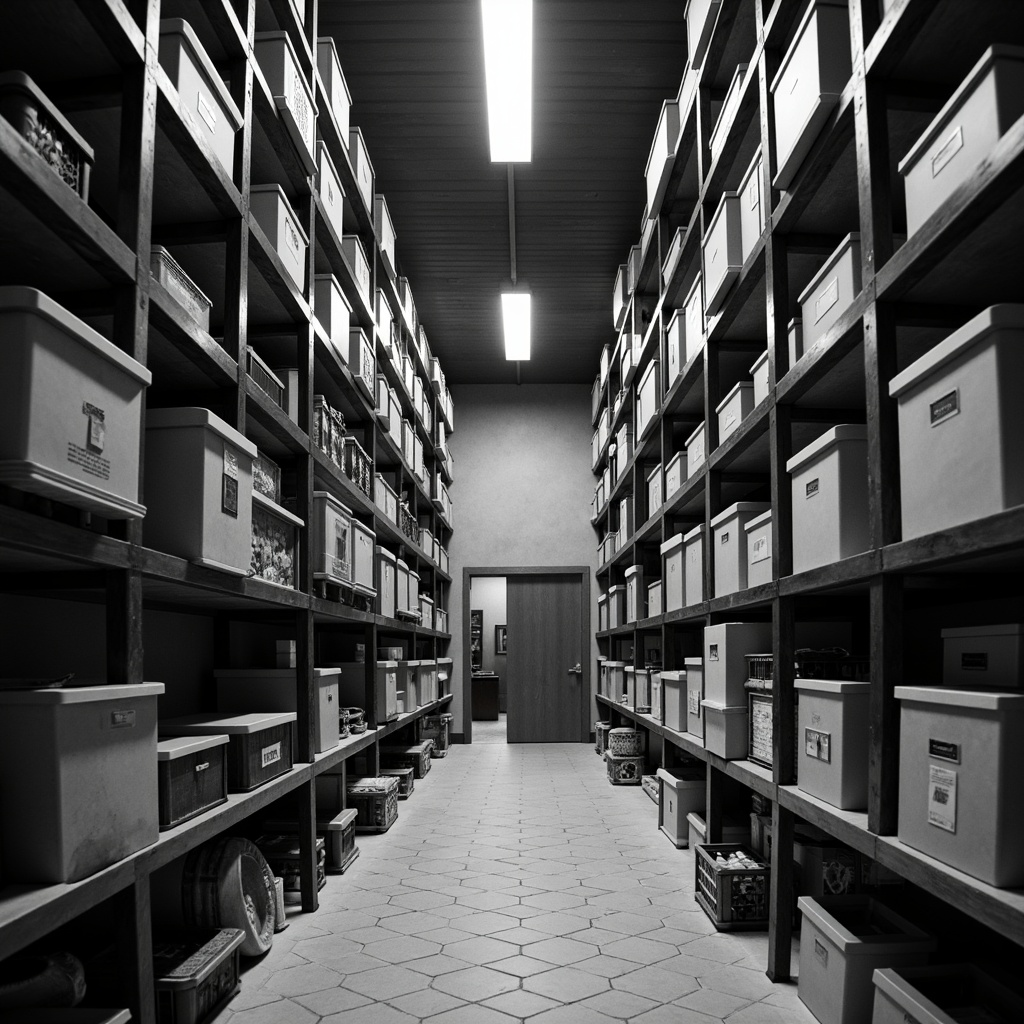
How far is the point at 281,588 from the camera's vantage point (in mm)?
3615

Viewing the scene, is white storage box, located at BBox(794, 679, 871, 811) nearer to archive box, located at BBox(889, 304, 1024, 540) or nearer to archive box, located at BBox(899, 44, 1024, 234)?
archive box, located at BBox(889, 304, 1024, 540)

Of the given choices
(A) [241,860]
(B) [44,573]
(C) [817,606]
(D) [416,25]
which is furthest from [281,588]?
(D) [416,25]

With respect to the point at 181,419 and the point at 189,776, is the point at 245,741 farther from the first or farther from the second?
the point at 181,419

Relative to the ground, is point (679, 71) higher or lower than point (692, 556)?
higher

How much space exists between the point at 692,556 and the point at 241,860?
293 centimetres

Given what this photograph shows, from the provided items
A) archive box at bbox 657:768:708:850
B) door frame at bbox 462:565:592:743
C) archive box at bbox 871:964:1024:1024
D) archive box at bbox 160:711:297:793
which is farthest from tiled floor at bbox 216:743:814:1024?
door frame at bbox 462:565:592:743

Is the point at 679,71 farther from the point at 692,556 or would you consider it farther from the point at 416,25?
the point at 692,556

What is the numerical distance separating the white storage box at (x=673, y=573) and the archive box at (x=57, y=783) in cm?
377

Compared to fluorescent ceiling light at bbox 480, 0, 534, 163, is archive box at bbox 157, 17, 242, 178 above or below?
below

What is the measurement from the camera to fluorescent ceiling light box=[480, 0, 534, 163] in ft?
14.2

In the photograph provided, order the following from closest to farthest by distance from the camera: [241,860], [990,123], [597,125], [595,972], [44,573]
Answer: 1. [990,123]
2. [44,573]
3. [595,972]
4. [241,860]
5. [597,125]

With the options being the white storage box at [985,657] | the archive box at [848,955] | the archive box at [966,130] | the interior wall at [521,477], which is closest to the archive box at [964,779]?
the white storage box at [985,657]

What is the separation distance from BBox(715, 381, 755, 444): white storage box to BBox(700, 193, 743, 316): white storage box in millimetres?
428

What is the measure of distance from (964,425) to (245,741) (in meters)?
2.65
